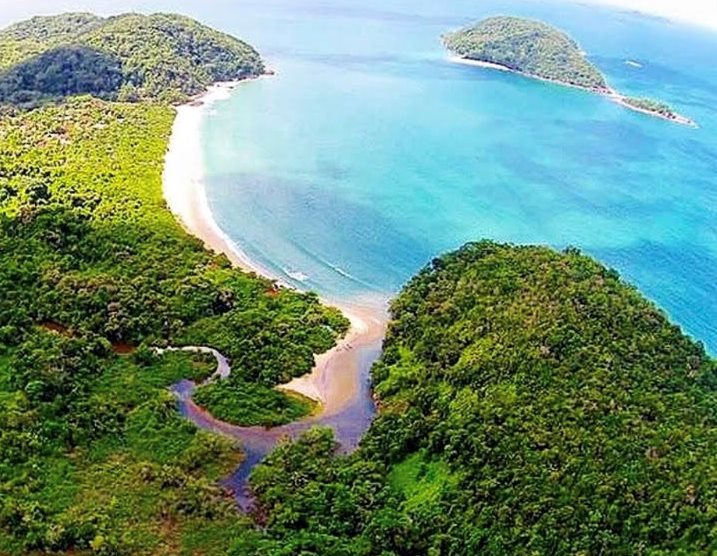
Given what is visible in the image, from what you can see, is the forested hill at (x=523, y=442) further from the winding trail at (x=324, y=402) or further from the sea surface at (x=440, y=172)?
the sea surface at (x=440, y=172)

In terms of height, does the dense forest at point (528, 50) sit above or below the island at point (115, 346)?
above

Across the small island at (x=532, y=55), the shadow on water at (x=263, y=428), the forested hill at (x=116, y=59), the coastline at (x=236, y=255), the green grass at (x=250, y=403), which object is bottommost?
the shadow on water at (x=263, y=428)

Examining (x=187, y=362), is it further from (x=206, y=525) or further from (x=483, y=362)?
(x=483, y=362)

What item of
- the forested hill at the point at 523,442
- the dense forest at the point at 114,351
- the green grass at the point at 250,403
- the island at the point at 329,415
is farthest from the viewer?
the green grass at the point at 250,403

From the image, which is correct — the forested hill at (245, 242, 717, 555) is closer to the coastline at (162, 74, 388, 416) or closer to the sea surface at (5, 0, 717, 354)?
the coastline at (162, 74, 388, 416)

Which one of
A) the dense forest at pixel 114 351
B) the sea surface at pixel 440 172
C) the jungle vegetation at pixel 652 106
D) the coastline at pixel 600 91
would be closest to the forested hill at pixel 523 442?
the dense forest at pixel 114 351

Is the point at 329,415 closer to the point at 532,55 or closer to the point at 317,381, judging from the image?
the point at 317,381
